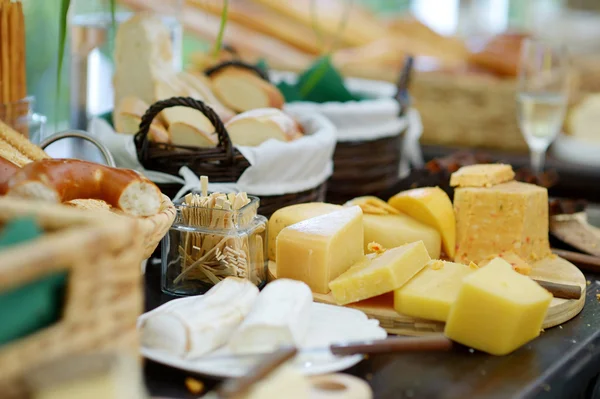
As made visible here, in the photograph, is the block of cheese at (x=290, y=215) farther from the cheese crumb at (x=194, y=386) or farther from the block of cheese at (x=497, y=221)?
the cheese crumb at (x=194, y=386)

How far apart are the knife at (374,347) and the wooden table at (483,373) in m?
0.04

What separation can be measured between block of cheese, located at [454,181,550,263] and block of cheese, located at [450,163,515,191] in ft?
0.04

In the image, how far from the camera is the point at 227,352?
713 mm

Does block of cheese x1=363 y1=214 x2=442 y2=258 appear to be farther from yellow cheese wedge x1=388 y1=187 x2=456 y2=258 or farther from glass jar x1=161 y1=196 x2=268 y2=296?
glass jar x1=161 y1=196 x2=268 y2=296

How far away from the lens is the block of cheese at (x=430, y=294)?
0.85 metres

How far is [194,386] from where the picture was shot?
0.70 m

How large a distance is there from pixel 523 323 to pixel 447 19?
281 centimetres

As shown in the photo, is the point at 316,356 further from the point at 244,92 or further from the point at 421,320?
the point at 244,92

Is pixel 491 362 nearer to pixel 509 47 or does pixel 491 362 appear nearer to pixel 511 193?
pixel 511 193

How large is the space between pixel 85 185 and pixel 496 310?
1.52 ft

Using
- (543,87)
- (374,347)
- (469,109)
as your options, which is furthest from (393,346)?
(469,109)

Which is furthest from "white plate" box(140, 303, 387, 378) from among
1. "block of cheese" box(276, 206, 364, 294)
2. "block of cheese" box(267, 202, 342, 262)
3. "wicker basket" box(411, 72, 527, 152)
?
"wicker basket" box(411, 72, 527, 152)

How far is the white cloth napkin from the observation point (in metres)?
1.05

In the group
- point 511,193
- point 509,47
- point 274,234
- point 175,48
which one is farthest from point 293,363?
point 509,47
